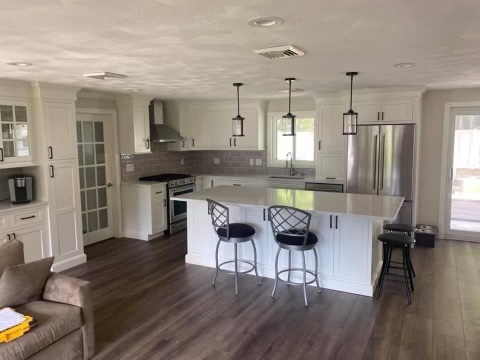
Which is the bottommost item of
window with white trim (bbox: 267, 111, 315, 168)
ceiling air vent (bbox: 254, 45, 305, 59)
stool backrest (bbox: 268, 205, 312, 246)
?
stool backrest (bbox: 268, 205, 312, 246)

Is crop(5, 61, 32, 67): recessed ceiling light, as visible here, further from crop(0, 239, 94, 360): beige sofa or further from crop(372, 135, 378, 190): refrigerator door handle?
crop(372, 135, 378, 190): refrigerator door handle

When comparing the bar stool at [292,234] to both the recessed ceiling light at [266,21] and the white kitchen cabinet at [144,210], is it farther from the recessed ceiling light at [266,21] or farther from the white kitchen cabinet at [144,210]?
the white kitchen cabinet at [144,210]

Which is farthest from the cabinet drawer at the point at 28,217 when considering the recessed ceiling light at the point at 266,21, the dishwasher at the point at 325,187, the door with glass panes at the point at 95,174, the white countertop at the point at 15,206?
the dishwasher at the point at 325,187

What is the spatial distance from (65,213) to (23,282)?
2255 mm

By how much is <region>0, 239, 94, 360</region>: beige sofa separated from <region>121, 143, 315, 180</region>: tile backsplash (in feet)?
11.7

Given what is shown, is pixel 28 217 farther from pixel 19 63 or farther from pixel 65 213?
pixel 19 63

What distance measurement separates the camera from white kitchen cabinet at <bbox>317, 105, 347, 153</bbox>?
5875 millimetres

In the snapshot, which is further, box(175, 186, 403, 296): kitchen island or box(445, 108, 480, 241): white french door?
box(445, 108, 480, 241): white french door

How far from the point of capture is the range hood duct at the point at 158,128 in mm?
6539

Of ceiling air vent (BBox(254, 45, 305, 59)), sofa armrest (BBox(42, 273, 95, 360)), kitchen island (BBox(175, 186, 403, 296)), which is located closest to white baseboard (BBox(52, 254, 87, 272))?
kitchen island (BBox(175, 186, 403, 296))

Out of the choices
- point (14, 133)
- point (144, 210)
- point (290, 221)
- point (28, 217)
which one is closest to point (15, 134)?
point (14, 133)

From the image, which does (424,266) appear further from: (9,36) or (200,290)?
(9,36)

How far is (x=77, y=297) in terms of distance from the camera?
2799 millimetres

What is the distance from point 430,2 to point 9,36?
241cm
